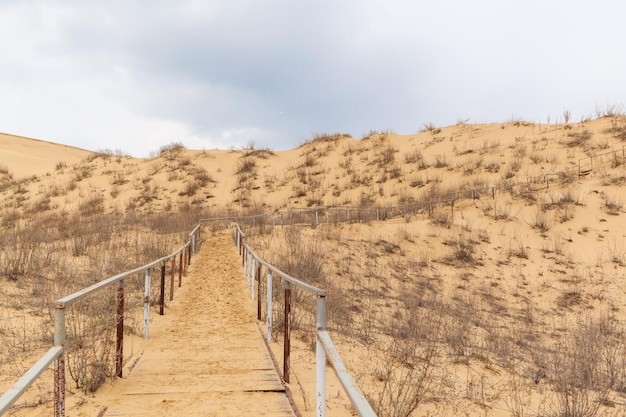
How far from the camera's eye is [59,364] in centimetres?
291

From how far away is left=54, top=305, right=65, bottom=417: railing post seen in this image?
2.90 m

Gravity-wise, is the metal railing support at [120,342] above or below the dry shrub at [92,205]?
below

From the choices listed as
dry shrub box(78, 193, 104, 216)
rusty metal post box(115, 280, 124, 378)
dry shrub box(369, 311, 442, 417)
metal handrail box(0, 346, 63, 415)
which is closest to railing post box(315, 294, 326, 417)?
dry shrub box(369, 311, 442, 417)

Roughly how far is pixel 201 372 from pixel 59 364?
7.68 feet

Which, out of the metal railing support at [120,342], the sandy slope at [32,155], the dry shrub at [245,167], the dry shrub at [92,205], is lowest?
the metal railing support at [120,342]

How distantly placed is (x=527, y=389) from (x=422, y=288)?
Answer: 307 inches

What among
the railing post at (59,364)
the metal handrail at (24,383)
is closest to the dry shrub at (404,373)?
the railing post at (59,364)

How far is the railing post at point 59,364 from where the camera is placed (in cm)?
290

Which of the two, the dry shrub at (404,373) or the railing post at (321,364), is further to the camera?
the dry shrub at (404,373)

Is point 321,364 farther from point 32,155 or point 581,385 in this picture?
point 32,155

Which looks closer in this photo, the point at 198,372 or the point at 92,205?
the point at 198,372

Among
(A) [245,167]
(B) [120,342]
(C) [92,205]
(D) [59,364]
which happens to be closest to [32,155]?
(C) [92,205]

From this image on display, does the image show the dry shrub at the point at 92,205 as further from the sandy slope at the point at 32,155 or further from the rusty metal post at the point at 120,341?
the rusty metal post at the point at 120,341

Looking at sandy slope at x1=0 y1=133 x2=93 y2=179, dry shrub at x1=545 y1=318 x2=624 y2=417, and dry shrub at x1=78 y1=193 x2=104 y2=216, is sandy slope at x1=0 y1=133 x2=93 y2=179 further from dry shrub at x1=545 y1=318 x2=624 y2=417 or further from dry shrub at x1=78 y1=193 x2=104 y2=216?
dry shrub at x1=545 y1=318 x2=624 y2=417
